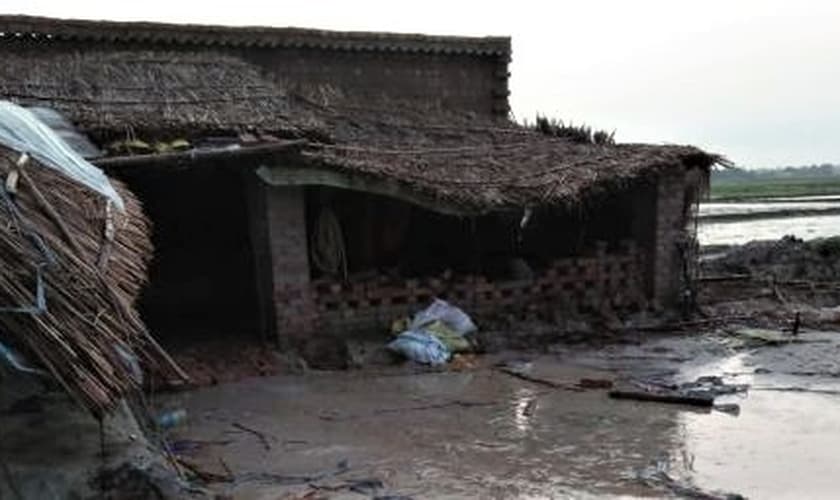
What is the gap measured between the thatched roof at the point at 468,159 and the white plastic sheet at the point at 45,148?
3.14 meters

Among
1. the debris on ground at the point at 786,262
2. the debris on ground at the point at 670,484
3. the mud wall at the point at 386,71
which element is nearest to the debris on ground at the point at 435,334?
the debris on ground at the point at 670,484

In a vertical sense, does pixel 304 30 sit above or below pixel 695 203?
above

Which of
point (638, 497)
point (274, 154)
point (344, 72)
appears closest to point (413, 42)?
point (344, 72)

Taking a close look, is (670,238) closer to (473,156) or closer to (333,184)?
(473,156)

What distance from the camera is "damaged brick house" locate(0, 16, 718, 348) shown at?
38.6ft

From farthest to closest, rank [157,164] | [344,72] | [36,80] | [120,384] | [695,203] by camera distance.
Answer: [344,72]
[695,203]
[36,80]
[157,164]
[120,384]

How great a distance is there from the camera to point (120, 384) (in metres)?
5.14

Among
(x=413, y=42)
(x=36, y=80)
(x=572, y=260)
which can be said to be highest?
(x=413, y=42)

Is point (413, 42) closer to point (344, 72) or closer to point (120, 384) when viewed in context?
point (344, 72)

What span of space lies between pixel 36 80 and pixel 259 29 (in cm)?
386

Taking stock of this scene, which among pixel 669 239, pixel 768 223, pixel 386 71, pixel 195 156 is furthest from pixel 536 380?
pixel 768 223

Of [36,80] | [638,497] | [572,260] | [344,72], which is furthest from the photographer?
[344,72]

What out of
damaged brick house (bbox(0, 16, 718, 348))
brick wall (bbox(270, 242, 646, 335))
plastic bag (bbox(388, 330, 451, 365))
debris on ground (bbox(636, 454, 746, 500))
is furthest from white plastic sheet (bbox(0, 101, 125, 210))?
debris on ground (bbox(636, 454, 746, 500))

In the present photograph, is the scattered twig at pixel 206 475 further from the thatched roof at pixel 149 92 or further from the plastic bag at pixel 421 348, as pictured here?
the thatched roof at pixel 149 92
